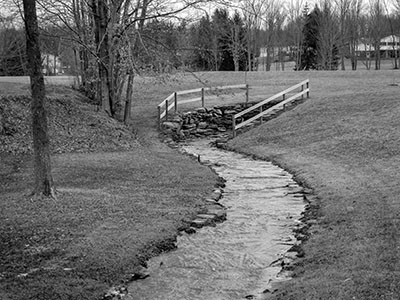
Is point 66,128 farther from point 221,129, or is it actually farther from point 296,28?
point 296,28

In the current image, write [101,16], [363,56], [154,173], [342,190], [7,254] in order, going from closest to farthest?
[7,254] < [342,190] < [154,173] < [101,16] < [363,56]

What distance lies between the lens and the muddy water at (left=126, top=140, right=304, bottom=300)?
21.0 ft

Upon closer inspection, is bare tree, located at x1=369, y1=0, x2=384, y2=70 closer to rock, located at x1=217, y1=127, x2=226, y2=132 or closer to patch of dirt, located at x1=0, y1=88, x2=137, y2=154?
rock, located at x1=217, y1=127, x2=226, y2=132

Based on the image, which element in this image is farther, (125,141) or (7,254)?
(125,141)

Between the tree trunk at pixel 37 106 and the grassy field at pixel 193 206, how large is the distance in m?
0.48

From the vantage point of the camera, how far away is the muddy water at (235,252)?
21.0 ft

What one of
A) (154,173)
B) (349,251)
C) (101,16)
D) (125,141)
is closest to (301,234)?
(349,251)

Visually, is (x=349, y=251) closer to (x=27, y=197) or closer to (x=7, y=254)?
(x=7, y=254)

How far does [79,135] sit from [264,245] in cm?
1040

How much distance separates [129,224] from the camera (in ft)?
27.8

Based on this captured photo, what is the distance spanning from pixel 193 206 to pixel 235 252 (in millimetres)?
2372

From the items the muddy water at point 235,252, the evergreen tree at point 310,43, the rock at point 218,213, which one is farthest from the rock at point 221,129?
the evergreen tree at point 310,43

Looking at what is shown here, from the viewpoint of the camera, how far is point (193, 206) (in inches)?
398

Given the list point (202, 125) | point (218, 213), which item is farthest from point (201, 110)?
point (218, 213)
